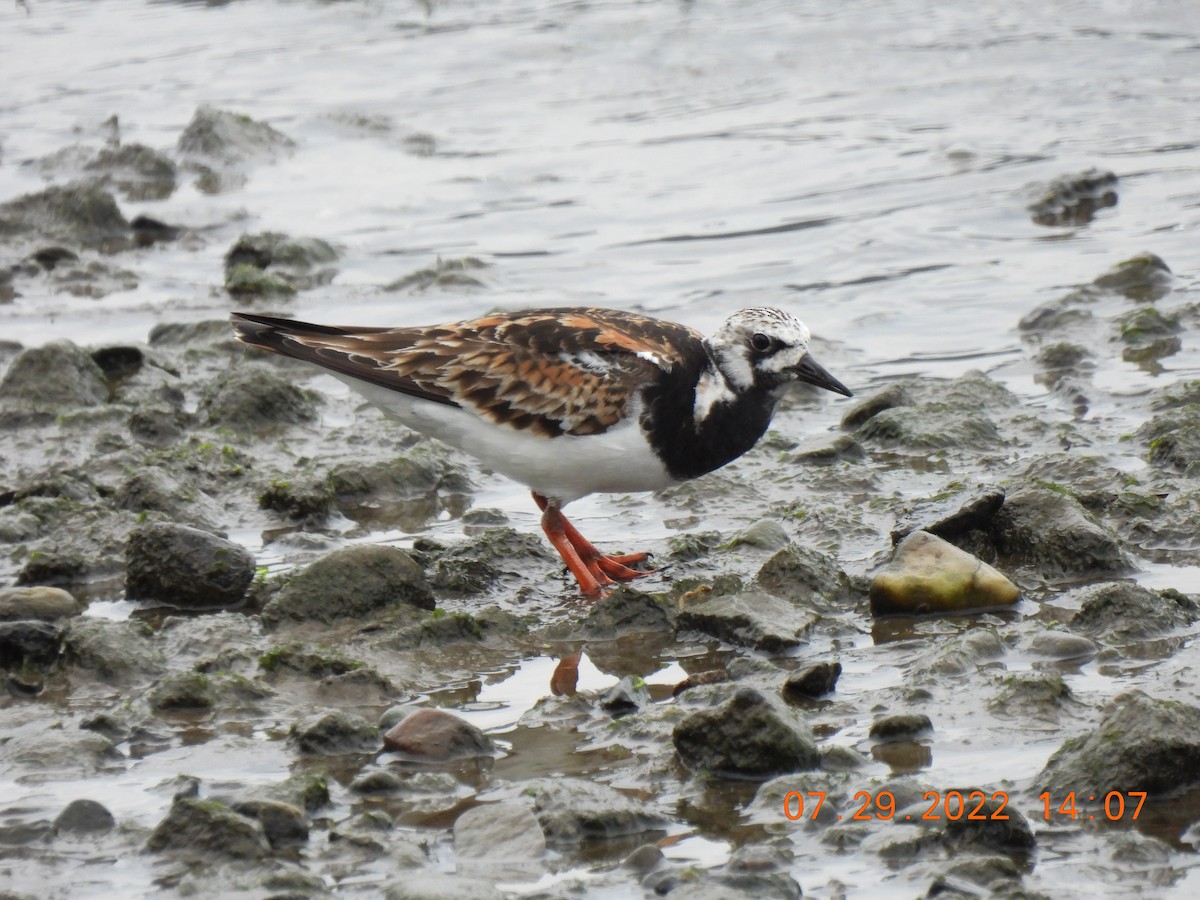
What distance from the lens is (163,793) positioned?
378 centimetres

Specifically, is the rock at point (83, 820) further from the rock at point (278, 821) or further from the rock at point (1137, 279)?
the rock at point (1137, 279)

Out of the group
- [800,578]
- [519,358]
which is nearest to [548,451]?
[519,358]

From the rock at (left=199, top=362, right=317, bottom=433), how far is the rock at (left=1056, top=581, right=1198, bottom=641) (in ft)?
12.1

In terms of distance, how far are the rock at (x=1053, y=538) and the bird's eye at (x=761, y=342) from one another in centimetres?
97

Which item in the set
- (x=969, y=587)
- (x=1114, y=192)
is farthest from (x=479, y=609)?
(x=1114, y=192)

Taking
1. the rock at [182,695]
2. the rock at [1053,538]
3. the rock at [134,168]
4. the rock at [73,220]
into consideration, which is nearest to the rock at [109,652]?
the rock at [182,695]

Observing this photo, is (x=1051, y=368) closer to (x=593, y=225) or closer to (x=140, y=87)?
(x=593, y=225)

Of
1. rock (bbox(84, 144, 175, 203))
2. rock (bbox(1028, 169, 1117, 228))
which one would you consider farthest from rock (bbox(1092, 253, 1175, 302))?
rock (bbox(84, 144, 175, 203))

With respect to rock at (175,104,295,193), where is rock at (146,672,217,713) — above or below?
below

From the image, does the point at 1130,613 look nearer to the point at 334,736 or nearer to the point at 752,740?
the point at 752,740

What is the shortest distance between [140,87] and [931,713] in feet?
37.6

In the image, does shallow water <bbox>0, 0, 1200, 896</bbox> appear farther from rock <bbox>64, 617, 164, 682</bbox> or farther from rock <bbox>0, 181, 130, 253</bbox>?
rock <bbox>64, 617, 164, 682</bbox>

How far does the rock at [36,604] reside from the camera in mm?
4805
